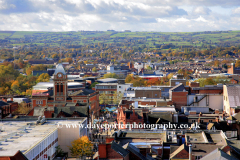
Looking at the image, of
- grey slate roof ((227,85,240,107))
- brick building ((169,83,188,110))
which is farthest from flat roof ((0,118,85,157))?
grey slate roof ((227,85,240,107))

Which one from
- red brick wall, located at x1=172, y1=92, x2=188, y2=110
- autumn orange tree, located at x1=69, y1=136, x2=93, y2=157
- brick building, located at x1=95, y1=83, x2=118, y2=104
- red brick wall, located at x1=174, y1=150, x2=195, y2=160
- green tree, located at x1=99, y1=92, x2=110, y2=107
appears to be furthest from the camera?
brick building, located at x1=95, y1=83, x2=118, y2=104

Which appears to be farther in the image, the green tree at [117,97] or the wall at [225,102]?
the green tree at [117,97]

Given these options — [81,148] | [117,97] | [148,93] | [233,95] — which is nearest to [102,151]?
[81,148]

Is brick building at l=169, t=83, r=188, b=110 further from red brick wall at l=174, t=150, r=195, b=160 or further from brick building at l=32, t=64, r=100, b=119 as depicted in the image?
red brick wall at l=174, t=150, r=195, b=160

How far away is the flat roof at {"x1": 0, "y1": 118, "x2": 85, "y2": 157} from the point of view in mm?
39588

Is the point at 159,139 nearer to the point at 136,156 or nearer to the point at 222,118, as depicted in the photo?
the point at 136,156

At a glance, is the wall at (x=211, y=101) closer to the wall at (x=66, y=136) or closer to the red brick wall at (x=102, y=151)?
the wall at (x=66, y=136)

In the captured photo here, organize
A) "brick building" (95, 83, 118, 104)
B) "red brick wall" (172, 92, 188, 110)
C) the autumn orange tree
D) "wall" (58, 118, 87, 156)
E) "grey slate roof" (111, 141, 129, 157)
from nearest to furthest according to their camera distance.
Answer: "grey slate roof" (111, 141, 129, 157)
the autumn orange tree
"wall" (58, 118, 87, 156)
"red brick wall" (172, 92, 188, 110)
"brick building" (95, 83, 118, 104)

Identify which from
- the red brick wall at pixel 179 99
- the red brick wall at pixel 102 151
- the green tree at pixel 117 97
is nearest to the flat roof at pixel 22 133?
the red brick wall at pixel 102 151

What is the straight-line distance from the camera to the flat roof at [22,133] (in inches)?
1559

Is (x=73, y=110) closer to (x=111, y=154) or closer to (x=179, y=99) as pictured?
(x=179, y=99)

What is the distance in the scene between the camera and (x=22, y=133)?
47.0 meters

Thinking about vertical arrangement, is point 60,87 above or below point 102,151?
below

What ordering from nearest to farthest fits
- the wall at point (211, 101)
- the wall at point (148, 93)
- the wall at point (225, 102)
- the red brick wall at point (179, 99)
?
the wall at point (225, 102), the red brick wall at point (179, 99), the wall at point (211, 101), the wall at point (148, 93)
